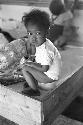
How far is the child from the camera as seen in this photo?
1502 millimetres

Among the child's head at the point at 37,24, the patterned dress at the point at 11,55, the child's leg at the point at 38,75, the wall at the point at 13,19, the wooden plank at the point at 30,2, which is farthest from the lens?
the wall at the point at 13,19

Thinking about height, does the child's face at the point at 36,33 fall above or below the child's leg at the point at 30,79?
above

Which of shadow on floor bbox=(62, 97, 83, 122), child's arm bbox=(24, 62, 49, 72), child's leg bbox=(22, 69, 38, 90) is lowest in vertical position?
shadow on floor bbox=(62, 97, 83, 122)

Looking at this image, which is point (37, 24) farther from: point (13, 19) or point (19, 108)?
point (13, 19)

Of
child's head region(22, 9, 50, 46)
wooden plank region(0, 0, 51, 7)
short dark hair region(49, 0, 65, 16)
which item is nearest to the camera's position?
child's head region(22, 9, 50, 46)

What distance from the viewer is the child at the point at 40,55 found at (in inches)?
59.1

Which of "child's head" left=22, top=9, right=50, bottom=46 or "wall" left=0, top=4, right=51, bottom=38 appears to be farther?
"wall" left=0, top=4, right=51, bottom=38

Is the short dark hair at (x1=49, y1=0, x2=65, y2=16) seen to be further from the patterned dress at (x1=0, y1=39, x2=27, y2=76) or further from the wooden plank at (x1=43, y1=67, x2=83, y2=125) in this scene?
the wooden plank at (x1=43, y1=67, x2=83, y2=125)

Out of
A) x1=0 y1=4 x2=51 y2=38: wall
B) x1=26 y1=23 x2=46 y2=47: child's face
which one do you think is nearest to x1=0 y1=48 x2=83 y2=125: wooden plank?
x1=26 y1=23 x2=46 y2=47: child's face

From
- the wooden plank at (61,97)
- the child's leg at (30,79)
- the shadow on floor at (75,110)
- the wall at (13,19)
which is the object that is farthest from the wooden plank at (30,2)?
the child's leg at (30,79)

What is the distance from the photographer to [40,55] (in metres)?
1.55

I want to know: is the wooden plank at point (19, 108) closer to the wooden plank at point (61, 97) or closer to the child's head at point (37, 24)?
the wooden plank at point (61, 97)

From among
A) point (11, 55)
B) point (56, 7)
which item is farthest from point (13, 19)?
point (11, 55)

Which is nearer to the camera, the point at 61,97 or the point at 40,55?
the point at 40,55
